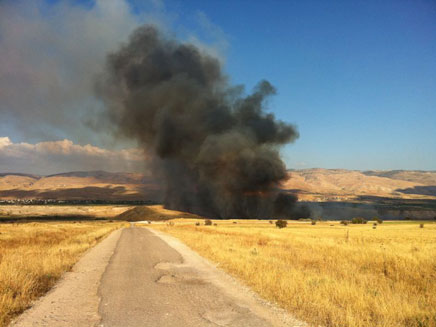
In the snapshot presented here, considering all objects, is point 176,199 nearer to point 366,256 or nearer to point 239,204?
point 239,204

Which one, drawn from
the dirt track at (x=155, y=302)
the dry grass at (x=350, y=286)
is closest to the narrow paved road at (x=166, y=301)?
the dirt track at (x=155, y=302)

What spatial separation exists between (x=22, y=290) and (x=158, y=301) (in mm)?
3378

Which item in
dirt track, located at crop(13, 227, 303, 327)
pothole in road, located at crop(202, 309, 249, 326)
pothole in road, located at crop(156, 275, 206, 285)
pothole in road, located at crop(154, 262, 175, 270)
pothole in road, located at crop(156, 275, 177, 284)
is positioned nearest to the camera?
pothole in road, located at crop(202, 309, 249, 326)

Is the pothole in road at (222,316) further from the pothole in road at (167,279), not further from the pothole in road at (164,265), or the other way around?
the pothole in road at (164,265)

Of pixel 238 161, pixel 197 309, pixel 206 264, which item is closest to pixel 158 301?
pixel 197 309

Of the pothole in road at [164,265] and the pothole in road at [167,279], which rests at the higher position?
the pothole in road at [167,279]

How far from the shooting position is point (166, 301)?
25.0 ft

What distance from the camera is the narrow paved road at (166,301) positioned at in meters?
6.23

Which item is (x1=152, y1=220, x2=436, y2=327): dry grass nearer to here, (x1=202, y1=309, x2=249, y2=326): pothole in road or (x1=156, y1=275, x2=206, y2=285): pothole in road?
(x1=202, y1=309, x2=249, y2=326): pothole in road

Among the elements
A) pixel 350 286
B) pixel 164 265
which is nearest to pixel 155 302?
pixel 350 286

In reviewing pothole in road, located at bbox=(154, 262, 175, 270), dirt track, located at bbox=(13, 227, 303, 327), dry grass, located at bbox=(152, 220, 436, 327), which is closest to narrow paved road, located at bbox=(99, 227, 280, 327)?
dirt track, located at bbox=(13, 227, 303, 327)

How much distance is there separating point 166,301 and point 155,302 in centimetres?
25

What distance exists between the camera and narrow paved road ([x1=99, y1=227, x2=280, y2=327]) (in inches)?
245

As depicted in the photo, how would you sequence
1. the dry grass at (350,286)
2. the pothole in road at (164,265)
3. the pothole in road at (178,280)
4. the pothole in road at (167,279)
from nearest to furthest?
1. the dry grass at (350,286)
2. the pothole in road at (178,280)
3. the pothole in road at (167,279)
4. the pothole in road at (164,265)
